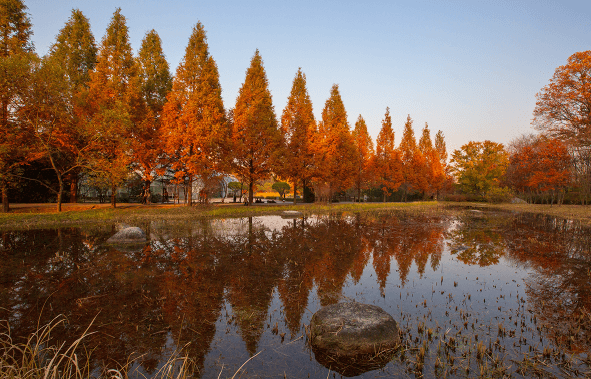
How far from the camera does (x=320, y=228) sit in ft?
51.8

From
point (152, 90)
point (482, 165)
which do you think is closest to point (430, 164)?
point (482, 165)

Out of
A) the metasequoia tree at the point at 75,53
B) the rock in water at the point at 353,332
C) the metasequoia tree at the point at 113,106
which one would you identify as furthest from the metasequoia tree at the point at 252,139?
the rock in water at the point at 353,332

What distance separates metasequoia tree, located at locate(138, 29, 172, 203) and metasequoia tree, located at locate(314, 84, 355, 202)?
1566 cm

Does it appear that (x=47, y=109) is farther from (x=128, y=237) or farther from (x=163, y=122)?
(x=128, y=237)

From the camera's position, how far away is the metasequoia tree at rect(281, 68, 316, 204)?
2847 cm

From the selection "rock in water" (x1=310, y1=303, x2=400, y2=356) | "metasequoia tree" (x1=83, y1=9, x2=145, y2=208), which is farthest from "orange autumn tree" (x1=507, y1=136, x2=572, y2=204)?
"metasequoia tree" (x1=83, y1=9, x2=145, y2=208)

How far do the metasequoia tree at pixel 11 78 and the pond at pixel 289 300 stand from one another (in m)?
9.14

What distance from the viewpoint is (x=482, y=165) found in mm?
42594

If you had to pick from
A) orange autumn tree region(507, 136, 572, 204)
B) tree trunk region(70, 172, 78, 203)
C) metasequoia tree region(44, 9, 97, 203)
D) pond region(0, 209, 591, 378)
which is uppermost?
metasequoia tree region(44, 9, 97, 203)

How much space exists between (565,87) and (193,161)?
3650cm

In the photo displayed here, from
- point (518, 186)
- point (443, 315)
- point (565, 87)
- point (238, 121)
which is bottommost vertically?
point (443, 315)

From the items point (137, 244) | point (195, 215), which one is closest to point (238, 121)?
point (195, 215)

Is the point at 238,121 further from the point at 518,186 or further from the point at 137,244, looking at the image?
the point at 518,186

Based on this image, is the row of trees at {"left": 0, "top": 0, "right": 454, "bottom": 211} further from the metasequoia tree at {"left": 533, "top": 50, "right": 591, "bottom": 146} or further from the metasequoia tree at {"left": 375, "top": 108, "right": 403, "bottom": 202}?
the metasequoia tree at {"left": 533, "top": 50, "right": 591, "bottom": 146}
